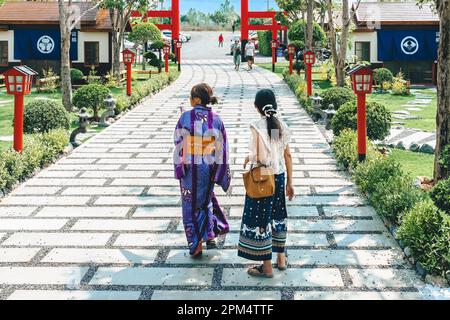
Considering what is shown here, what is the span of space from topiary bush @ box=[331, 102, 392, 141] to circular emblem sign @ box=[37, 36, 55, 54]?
16.7m

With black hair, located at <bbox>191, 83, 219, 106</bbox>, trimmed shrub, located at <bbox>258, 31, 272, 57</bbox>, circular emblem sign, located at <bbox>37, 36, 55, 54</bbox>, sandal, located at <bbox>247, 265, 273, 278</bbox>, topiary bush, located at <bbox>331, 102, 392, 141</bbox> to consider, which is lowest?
sandal, located at <bbox>247, 265, 273, 278</bbox>

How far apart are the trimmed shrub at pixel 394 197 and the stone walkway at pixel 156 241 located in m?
0.17

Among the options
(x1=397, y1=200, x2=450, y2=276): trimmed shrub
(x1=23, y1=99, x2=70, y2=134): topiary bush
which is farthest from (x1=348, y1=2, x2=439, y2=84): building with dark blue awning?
(x1=397, y1=200, x2=450, y2=276): trimmed shrub

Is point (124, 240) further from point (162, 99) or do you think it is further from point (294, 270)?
point (162, 99)

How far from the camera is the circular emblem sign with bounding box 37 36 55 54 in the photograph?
972 inches

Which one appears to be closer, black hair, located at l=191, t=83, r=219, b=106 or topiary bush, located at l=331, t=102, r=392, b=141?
black hair, located at l=191, t=83, r=219, b=106

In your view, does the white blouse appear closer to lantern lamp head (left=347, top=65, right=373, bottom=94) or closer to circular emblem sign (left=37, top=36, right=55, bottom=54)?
lantern lamp head (left=347, top=65, right=373, bottom=94)

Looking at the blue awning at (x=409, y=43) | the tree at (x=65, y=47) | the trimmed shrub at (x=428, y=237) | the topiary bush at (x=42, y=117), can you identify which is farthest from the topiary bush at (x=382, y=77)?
the trimmed shrub at (x=428, y=237)

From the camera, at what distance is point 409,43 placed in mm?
24562

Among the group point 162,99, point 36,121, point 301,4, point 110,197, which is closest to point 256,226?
point 110,197

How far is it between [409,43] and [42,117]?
17.0 metres

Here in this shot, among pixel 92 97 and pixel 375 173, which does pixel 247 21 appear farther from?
pixel 375 173

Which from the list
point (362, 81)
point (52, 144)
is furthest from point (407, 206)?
point (52, 144)

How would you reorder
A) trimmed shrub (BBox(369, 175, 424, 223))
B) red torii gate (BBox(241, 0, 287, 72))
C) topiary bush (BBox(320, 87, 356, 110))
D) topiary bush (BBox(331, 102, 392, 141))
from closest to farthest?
trimmed shrub (BBox(369, 175, 424, 223)) < topiary bush (BBox(331, 102, 392, 141)) < topiary bush (BBox(320, 87, 356, 110)) < red torii gate (BBox(241, 0, 287, 72))
